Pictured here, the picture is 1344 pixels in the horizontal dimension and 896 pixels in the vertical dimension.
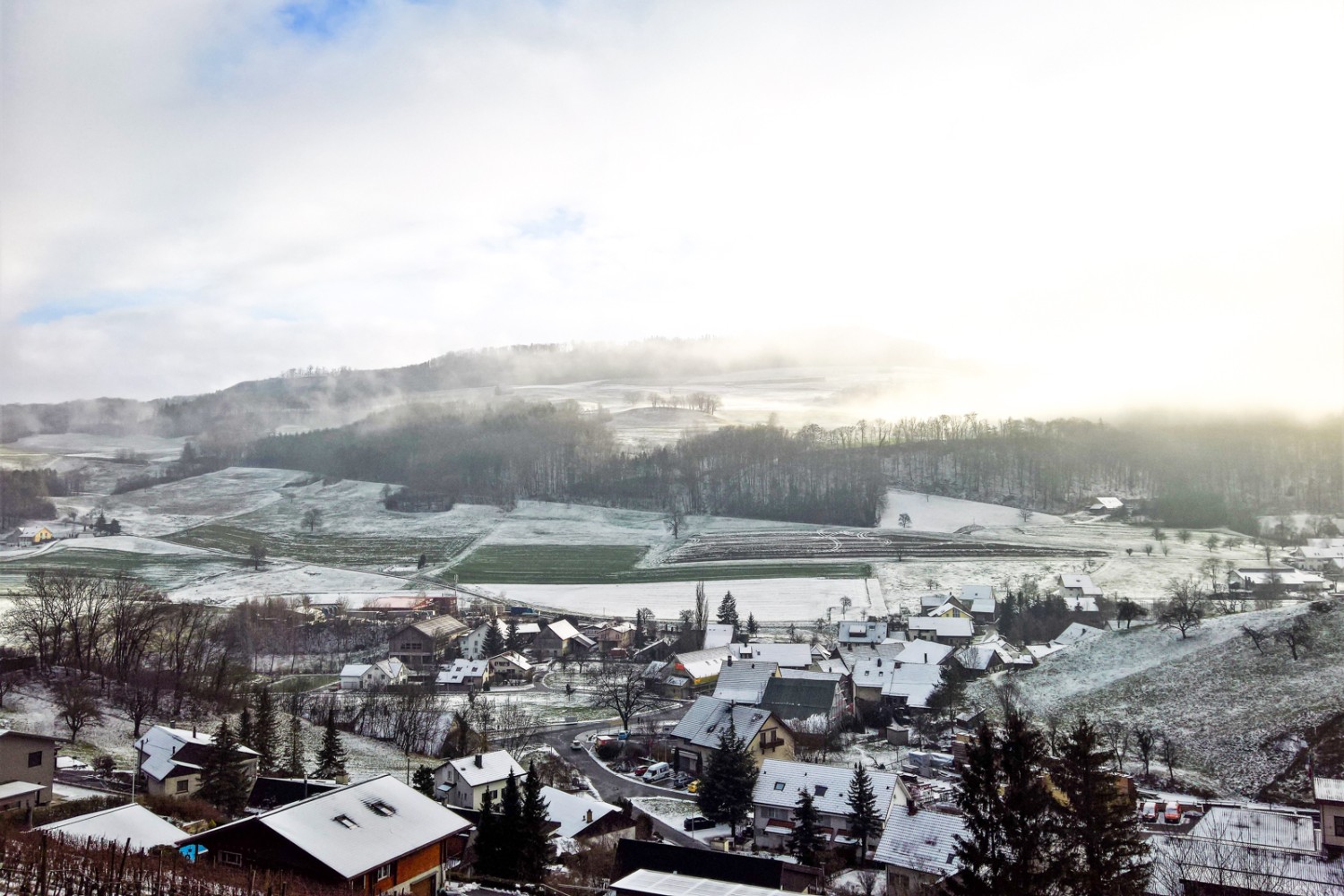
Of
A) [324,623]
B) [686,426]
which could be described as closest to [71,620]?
[324,623]

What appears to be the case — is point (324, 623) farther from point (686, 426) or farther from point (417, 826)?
point (686, 426)

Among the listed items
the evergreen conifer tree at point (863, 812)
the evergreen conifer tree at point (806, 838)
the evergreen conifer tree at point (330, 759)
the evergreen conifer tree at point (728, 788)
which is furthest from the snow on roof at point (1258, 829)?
the evergreen conifer tree at point (330, 759)

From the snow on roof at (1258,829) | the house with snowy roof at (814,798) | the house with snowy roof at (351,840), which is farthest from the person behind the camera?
the house with snowy roof at (814,798)

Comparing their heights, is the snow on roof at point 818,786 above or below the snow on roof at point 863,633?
above

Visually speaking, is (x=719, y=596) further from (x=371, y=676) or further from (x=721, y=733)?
(x=721, y=733)

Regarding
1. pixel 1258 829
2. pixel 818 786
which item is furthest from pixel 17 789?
pixel 1258 829

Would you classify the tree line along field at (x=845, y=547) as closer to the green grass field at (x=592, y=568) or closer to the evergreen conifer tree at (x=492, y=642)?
the green grass field at (x=592, y=568)
